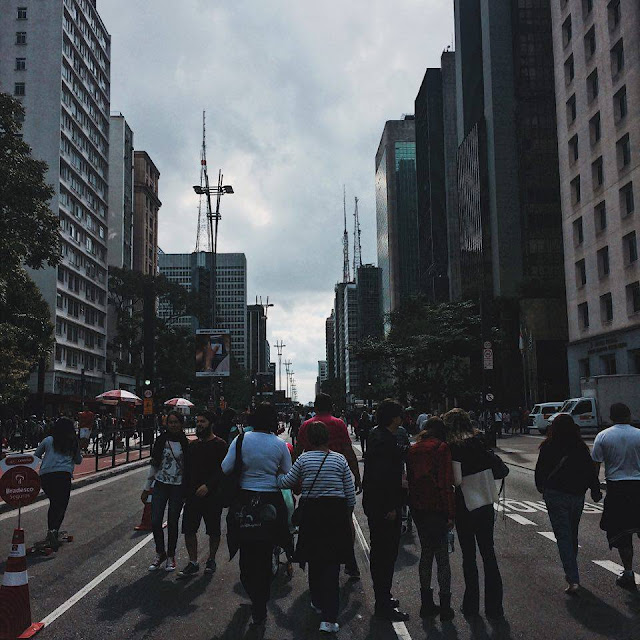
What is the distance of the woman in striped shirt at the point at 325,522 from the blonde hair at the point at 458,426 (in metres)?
1.28

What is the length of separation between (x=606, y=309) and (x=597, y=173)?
31.4ft

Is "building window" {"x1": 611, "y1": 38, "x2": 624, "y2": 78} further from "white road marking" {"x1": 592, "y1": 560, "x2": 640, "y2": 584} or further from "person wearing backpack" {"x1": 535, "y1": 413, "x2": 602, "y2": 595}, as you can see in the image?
"person wearing backpack" {"x1": 535, "y1": 413, "x2": 602, "y2": 595}

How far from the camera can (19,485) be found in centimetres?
755

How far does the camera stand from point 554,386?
68.4 m

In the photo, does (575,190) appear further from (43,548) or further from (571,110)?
(43,548)

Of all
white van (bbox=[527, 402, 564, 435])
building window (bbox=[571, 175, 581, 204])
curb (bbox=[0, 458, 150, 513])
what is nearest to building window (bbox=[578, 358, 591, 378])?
white van (bbox=[527, 402, 564, 435])

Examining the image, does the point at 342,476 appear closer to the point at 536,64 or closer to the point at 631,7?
the point at 631,7

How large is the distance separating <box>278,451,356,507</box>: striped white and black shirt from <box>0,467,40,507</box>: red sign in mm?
3089

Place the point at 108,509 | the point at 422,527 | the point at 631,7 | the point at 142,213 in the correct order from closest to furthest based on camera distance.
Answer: the point at 422,527 → the point at 108,509 → the point at 631,7 → the point at 142,213

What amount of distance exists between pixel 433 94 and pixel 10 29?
79393mm

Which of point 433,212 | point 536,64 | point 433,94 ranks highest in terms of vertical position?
point 433,94

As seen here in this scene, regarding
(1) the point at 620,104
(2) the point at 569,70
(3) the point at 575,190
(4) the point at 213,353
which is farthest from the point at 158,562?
(2) the point at 569,70

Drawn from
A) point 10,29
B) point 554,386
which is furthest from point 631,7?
point 10,29

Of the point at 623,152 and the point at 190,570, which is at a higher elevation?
the point at 623,152
